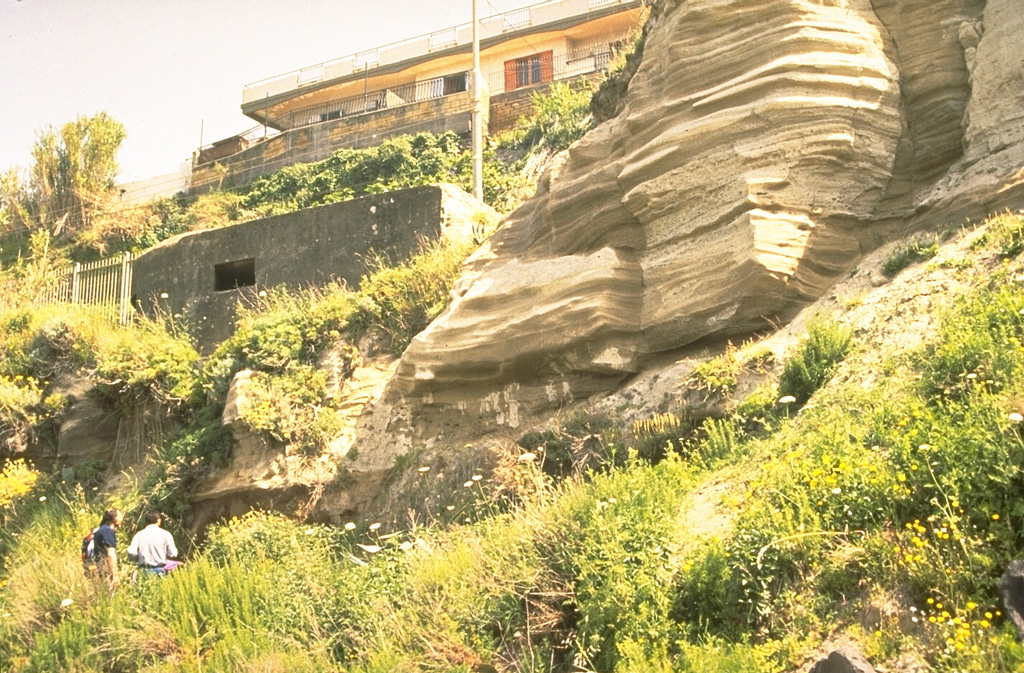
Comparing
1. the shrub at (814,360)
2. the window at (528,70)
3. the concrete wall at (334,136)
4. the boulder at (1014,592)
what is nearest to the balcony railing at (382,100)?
the concrete wall at (334,136)

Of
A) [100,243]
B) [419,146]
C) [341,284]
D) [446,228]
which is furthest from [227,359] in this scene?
[100,243]

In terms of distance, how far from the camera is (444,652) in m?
8.51

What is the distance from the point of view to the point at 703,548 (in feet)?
26.3

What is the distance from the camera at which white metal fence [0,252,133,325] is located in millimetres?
18469

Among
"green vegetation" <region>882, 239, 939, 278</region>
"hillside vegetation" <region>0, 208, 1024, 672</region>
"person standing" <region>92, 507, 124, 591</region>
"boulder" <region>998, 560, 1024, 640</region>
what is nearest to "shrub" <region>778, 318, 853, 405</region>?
"hillside vegetation" <region>0, 208, 1024, 672</region>

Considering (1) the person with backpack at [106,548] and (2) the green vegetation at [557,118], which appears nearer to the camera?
(1) the person with backpack at [106,548]

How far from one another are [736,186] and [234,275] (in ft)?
29.0

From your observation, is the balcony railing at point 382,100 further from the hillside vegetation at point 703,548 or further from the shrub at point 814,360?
the shrub at point 814,360

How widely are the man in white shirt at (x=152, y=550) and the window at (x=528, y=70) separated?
16615mm

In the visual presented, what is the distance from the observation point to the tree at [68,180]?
26.5 m

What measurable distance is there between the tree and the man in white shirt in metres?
16.5

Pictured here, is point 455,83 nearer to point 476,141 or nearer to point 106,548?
point 476,141

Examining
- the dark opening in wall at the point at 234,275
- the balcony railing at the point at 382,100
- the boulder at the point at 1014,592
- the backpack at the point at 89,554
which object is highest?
the balcony railing at the point at 382,100

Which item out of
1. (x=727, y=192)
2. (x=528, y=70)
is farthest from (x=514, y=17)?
(x=727, y=192)
